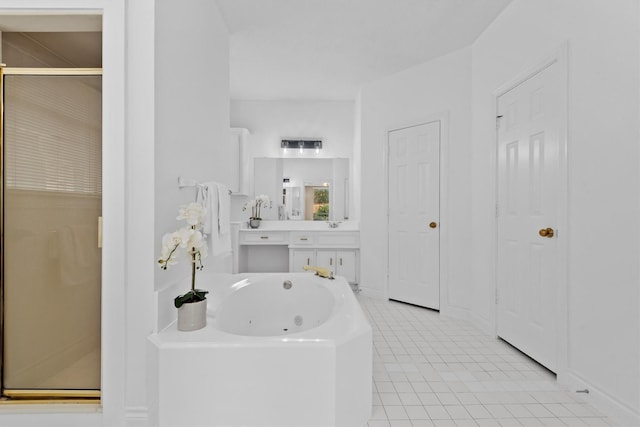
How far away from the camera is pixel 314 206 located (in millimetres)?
4328

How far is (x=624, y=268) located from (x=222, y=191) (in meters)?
2.24

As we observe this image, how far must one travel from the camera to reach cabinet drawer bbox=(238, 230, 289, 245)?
394 centimetres

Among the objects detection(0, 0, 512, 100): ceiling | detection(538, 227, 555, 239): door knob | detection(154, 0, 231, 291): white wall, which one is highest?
detection(0, 0, 512, 100): ceiling

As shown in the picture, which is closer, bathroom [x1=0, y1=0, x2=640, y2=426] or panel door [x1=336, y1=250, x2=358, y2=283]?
bathroom [x1=0, y1=0, x2=640, y2=426]

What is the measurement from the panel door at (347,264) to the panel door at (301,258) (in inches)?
13.0

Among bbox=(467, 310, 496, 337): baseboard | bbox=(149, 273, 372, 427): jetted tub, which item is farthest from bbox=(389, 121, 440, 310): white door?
bbox=(149, 273, 372, 427): jetted tub

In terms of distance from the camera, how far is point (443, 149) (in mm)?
3174

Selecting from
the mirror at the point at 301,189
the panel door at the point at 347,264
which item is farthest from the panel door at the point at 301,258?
the mirror at the point at 301,189

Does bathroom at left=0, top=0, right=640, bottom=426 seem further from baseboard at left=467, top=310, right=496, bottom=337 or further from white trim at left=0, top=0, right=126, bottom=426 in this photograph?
baseboard at left=467, top=310, right=496, bottom=337

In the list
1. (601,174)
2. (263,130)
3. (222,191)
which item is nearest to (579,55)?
(601,174)

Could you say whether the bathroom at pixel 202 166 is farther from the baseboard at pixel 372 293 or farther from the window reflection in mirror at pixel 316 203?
the window reflection in mirror at pixel 316 203

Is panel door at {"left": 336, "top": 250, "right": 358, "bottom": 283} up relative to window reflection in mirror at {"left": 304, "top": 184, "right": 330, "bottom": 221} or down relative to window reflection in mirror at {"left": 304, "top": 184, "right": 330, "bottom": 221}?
down

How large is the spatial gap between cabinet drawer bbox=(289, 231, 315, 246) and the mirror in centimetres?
45

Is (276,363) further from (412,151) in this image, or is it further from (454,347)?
(412,151)
